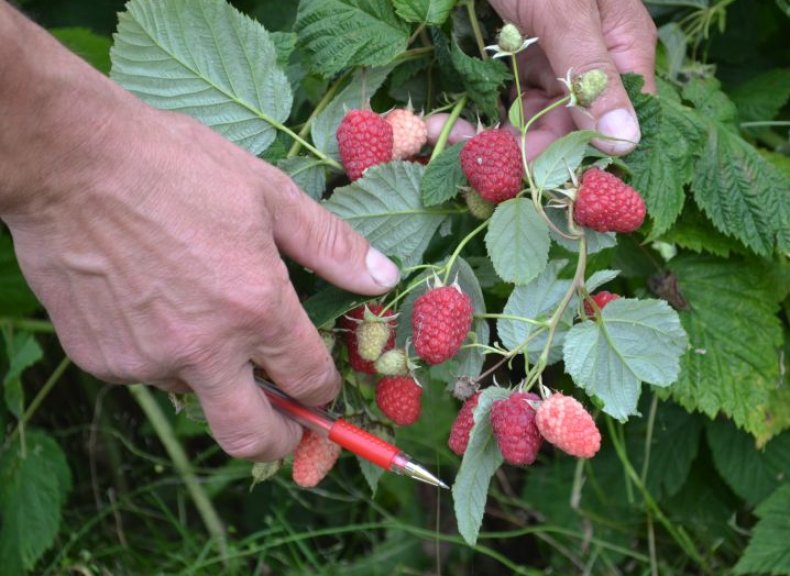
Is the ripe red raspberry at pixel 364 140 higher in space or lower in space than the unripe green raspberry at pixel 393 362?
higher

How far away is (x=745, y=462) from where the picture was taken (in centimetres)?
162

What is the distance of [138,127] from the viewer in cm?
88

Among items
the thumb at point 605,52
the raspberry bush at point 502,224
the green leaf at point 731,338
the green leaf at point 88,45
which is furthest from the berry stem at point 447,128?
the green leaf at point 88,45

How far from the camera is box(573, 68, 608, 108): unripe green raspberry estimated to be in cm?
95

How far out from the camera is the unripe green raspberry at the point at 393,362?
946 mm

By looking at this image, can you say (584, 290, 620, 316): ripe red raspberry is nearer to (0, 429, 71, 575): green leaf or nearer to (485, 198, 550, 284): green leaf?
(485, 198, 550, 284): green leaf

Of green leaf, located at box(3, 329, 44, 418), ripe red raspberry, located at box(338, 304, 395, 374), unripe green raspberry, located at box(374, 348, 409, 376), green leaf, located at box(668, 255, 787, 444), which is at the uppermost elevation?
unripe green raspberry, located at box(374, 348, 409, 376)

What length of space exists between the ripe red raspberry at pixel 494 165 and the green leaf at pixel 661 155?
19cm

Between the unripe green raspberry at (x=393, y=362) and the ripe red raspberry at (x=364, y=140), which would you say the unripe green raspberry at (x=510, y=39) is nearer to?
the ripe red raspberry at (x=364, y=140)

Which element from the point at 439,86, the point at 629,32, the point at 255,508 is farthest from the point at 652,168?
the point at 255,508

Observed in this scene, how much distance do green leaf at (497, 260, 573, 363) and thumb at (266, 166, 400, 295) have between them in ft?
0.40

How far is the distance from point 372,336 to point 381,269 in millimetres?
69

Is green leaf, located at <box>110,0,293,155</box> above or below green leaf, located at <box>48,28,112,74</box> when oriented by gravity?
above

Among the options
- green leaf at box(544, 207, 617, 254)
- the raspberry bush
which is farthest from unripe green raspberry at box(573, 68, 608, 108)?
green leaf at box(544, 207, 617, 254)
